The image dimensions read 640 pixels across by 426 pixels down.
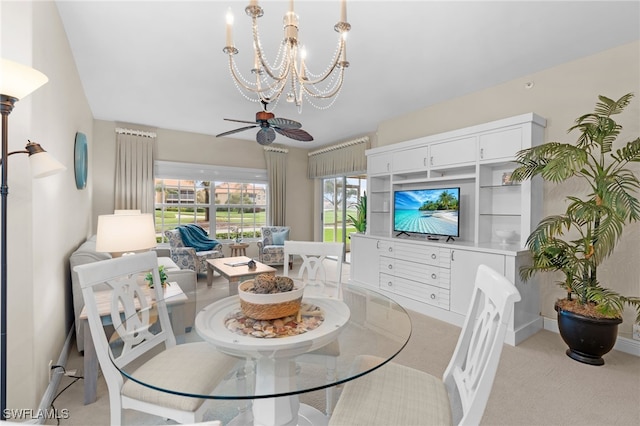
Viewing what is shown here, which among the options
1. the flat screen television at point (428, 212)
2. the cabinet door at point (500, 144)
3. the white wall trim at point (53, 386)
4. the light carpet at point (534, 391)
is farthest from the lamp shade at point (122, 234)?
the cabinet door at point (500, 144)

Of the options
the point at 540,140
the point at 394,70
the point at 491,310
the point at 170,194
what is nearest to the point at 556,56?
the point at 540,140

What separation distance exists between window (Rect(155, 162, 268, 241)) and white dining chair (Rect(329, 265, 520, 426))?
5.32 metres

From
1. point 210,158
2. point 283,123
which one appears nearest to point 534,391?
point 283,123

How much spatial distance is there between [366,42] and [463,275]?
2.48 meters

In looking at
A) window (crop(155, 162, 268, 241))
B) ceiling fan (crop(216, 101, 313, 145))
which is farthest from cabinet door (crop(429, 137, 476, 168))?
window (crop(155, 162, 268, 241))

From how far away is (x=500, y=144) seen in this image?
3246mm

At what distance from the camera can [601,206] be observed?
7.82ft

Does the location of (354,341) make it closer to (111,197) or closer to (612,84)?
(612,84)

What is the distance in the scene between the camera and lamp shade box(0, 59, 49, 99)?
3.89 feet

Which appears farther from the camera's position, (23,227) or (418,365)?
(418,365)

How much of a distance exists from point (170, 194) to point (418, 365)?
17.4 feet

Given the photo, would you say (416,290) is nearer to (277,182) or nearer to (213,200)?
(277,182)

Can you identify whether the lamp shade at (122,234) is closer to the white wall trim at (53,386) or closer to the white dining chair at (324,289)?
the white wall trim at (53,386)

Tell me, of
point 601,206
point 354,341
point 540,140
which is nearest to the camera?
point 354,341
